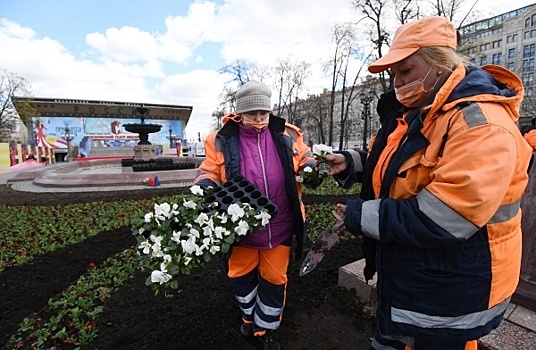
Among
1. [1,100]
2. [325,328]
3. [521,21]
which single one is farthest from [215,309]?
[521,21]

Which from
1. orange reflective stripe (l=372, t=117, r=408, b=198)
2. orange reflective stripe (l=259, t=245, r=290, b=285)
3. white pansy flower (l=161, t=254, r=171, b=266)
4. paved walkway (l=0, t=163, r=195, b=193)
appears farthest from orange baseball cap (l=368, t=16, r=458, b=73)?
paved walkway (l=0, t=163, r=195, b=193)

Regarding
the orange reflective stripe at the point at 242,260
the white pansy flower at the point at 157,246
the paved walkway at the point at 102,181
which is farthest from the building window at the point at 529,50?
the white pansy flower at the point at 157,246

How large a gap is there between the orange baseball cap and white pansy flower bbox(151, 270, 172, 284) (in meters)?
1.44

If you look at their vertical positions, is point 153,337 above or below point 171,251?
below

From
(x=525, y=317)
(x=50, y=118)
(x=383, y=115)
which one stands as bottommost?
(x=525, y=317)

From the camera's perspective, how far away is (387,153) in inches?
55.8

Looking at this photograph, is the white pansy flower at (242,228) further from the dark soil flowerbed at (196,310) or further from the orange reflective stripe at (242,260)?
the dark soil flowerbed at (196,310)

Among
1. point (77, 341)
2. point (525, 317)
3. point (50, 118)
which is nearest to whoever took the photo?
point (525, 317)

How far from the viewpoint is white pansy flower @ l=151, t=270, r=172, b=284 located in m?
1.53

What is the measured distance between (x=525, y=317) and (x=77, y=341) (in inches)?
135

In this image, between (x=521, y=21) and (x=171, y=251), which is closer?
(x=171, y=251)

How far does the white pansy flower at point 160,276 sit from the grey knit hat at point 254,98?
1207 mm

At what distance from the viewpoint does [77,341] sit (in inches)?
98.1

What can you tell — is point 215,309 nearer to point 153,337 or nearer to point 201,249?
point 153,337
